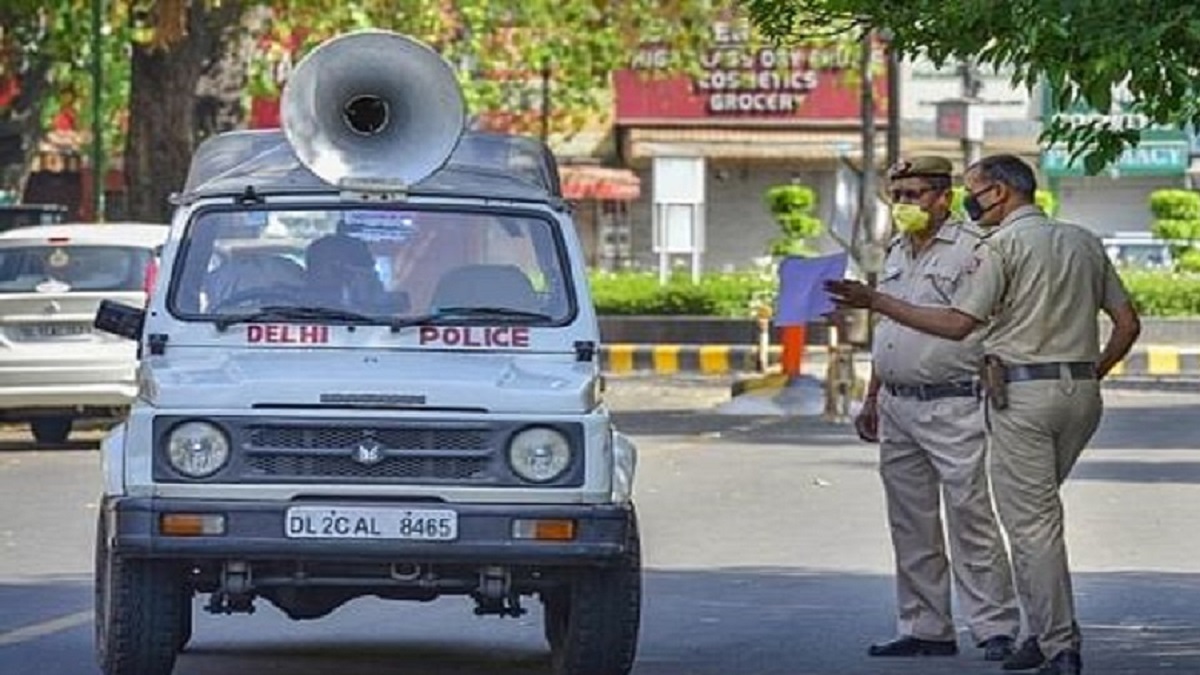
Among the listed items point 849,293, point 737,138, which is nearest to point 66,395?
point 849,293

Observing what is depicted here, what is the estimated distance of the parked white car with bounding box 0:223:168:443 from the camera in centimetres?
2442

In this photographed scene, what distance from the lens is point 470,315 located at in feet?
37.9

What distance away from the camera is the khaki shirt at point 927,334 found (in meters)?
12.3

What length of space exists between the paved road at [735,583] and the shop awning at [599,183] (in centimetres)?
3174

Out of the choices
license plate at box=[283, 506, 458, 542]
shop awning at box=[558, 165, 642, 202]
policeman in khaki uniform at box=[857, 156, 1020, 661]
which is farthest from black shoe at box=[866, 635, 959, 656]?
shop awning at box=[558, 165, 642, 202]

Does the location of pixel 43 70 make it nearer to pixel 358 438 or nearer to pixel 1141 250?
pixel 1141 250

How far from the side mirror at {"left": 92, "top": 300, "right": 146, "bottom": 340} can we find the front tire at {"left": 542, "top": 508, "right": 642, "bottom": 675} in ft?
6.19

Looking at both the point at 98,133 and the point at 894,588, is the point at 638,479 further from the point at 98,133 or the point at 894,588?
the point at 98,133

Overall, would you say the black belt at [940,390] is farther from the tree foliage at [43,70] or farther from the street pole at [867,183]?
the tree foliage at [43,70]

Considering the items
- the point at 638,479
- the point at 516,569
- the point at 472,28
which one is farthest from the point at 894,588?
→ the point at 472,28

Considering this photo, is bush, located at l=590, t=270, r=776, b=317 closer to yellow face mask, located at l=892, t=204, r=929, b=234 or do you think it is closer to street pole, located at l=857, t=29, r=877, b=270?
street pole, located at l=857, t=29, r=877, b=270

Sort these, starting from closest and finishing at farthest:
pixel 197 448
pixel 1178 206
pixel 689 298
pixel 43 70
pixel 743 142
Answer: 1. pixel 197 448
2. pixel 689 298
3. pixel 43 70
4. pixel 1178 206
5. pixel 743 142

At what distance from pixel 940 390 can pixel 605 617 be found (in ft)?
6.37

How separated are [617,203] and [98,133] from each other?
25.6 metres
